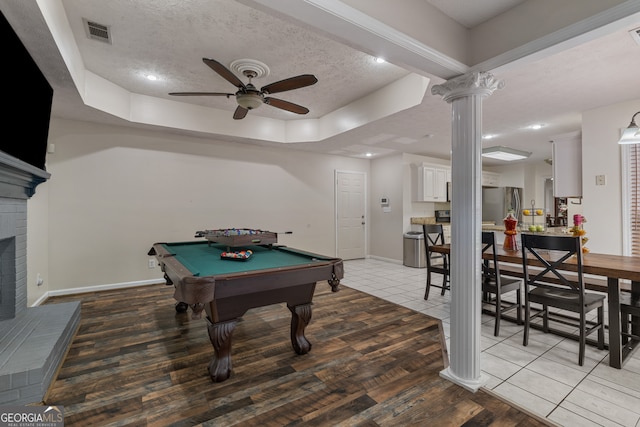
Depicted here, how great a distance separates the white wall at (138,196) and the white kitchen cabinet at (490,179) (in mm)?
5120

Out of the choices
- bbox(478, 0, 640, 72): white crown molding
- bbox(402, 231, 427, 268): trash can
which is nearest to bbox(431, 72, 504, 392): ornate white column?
bbox(478, 0, 640, 72): white crown molding

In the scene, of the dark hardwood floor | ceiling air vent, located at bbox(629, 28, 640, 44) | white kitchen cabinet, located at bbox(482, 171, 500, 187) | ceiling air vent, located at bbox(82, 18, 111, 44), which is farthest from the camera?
white kitchen cabinet, located at bbox(482, 171, 500, 187)

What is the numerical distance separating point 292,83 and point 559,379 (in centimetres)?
311

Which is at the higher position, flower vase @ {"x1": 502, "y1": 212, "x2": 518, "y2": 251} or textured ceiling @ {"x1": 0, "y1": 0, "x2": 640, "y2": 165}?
textured ceiling @ {"x1": 0, "y1": 0, "x2": 640, "y2": 165}

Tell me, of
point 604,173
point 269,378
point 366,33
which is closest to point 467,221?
point 366,33

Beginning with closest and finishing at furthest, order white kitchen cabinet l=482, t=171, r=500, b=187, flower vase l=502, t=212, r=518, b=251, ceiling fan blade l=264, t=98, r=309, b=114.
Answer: ceiling fan blade l=264, t=98, r=309, b=114 < flower vase l=502, t=212, r=518, b=251 < white kitchen cabinet l=482, t=171, r=500, b=187

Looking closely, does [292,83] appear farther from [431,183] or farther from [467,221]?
[431,183]

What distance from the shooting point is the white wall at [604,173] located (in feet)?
11.4

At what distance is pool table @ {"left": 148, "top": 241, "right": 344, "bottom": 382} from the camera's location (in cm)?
178

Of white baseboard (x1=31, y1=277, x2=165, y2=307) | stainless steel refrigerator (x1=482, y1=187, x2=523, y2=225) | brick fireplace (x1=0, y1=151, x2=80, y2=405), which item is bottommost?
white baseboard (x1=31, y1=277, x2=165, y2=307)

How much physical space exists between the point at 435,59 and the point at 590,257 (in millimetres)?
2519

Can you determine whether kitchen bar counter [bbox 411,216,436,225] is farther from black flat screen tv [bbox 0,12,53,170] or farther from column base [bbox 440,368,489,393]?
black flat screen tv [bbox 0,12,53,170]

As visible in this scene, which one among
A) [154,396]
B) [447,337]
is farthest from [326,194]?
[154,396]

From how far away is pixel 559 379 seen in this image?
6.75 ft
